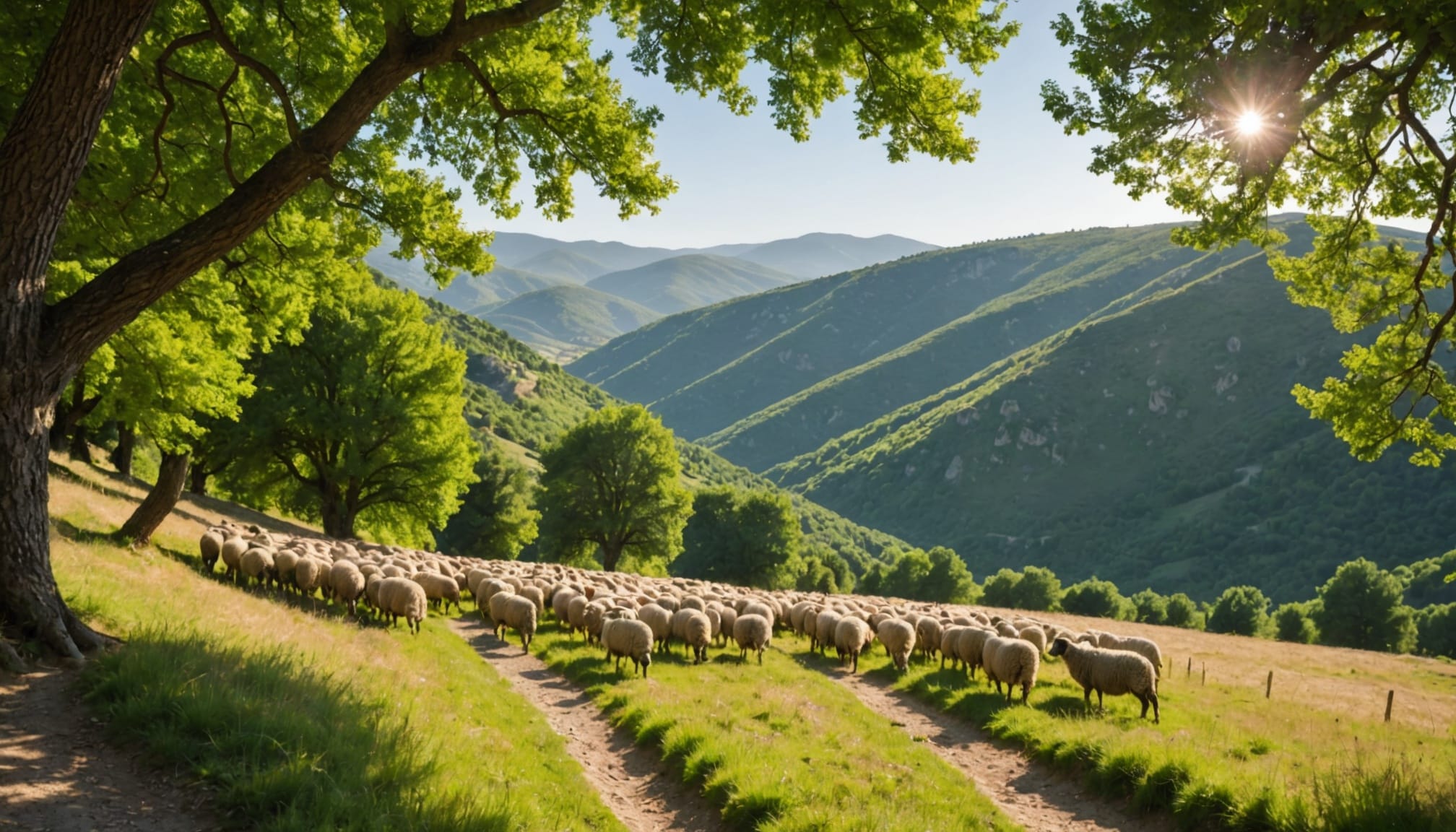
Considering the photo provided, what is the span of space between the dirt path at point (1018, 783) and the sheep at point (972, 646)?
3.27 metres

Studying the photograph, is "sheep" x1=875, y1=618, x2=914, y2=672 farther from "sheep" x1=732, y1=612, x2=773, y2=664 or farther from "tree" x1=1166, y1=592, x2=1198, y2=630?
"tree" x1=1166, y1=592, x2=1198, y2=630

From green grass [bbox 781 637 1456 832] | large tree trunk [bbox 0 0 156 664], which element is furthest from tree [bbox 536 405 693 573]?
large tree trunk [bbox 0 0 156 664]

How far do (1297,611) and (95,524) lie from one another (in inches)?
3870

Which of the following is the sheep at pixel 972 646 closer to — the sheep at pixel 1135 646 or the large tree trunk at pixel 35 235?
the sheep at pixel 1135 646

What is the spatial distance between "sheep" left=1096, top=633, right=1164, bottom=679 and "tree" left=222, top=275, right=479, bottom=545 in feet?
78.1

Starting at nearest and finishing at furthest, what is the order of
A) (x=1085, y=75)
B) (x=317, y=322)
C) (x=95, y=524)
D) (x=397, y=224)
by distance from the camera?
1. (x=1085, y=75)
2. (x=397, y=224)
3. (x=95, y=524)
4. (x=317, y=322)

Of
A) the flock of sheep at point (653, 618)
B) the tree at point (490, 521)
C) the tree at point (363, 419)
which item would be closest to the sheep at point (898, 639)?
the flock of sheep at point (653, 618)

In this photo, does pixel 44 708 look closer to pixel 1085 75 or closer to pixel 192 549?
pixel 1085 75

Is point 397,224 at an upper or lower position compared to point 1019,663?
upper

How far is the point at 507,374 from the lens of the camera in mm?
164000

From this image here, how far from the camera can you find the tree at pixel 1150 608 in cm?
9393

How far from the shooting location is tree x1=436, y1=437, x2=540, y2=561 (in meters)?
50.2

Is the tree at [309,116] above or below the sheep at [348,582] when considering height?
above

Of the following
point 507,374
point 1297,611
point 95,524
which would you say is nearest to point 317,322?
point 95,524
